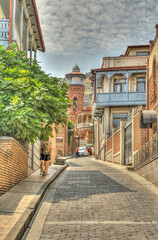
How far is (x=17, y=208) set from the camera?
7.72 m

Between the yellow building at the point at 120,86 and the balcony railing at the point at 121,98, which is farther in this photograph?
the yellow building at the point at 120,86

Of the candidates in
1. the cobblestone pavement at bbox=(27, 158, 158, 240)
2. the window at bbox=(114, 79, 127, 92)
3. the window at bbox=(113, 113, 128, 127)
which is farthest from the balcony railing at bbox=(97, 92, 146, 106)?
the cobblestone pavement at bbox=(27, 158, 158, 240)

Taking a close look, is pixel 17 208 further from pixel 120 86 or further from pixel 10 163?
pixel 120 86

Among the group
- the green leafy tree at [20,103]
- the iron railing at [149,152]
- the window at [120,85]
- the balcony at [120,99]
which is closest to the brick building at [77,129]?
the window at [120,85]

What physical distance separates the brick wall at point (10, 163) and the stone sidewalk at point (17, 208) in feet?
0.87

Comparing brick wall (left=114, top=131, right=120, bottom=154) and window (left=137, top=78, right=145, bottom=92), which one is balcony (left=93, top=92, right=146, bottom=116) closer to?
window (left=137, top=78, right=145, bottom=92)

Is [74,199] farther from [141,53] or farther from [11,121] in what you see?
[141,53]

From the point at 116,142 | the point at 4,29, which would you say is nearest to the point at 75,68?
the point at 116,142

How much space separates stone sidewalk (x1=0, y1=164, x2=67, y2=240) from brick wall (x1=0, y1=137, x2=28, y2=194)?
266 mm

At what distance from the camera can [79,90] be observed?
86312mm

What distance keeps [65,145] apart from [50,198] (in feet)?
170

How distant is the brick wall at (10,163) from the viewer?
9.72 meters

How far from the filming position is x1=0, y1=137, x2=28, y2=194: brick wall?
972 centimetres

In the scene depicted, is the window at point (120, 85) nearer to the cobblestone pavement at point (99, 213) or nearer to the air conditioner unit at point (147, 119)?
the air conditioner unit at point (147, 119)
